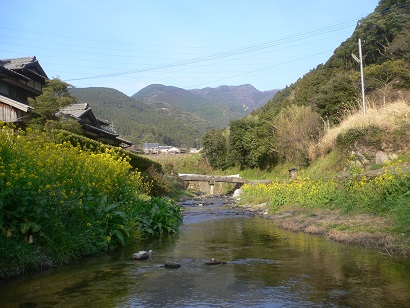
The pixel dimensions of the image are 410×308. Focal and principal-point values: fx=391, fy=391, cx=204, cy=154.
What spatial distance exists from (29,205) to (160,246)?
3.46 m

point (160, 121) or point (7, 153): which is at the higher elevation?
point (160, 121)

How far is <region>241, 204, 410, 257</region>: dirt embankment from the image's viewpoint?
23.5 ft

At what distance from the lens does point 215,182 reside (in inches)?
1693

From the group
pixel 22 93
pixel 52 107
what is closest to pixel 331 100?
pixel 52 107

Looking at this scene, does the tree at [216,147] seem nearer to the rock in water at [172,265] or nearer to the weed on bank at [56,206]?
the weed on bank at [56,206]

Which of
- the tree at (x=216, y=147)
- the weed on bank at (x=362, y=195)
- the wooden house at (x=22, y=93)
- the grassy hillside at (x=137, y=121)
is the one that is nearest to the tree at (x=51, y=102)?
the wooden house at (x=22, y=93)

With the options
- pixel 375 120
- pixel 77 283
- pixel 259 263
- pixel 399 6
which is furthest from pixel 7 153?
pixel 399 6

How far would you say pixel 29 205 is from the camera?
616cm

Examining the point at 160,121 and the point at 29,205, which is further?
the point at 160,121

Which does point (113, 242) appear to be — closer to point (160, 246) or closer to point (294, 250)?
point (160, 246)

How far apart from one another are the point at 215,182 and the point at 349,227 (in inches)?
1344

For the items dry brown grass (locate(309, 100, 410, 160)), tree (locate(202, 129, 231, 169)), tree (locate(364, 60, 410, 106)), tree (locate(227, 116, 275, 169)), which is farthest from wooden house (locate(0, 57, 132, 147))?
tree (locate(364, 60, 410, 106))

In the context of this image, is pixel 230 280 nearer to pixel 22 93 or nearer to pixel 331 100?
pixel 22 93

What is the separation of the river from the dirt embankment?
32cm
